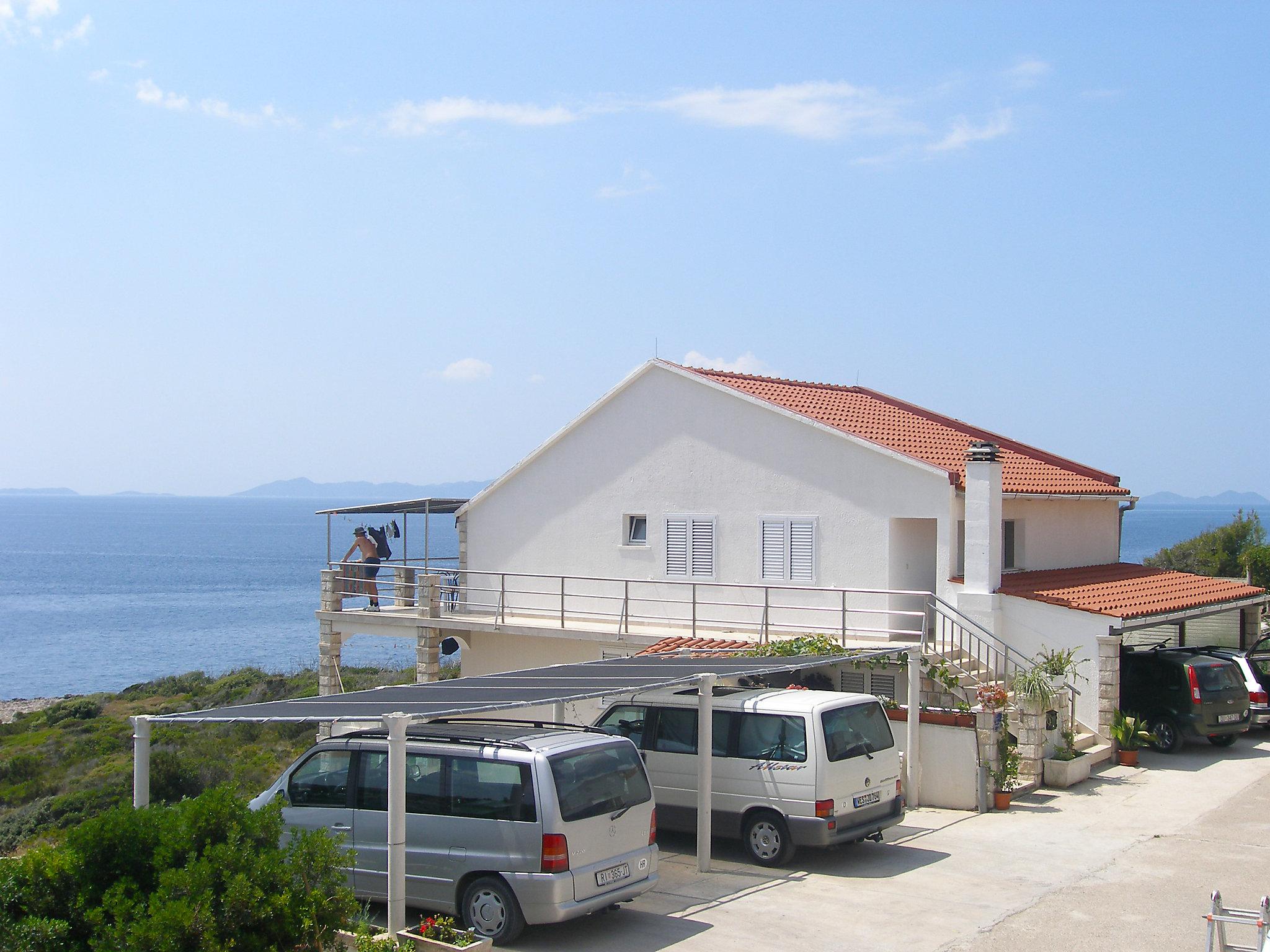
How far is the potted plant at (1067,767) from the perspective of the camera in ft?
54.4

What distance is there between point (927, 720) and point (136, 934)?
34.9 ft

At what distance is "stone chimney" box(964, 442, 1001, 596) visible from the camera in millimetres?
18891

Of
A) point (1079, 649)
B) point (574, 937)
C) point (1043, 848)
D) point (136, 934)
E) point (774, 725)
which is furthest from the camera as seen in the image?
point (1079, 649)

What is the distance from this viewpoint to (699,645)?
1958cm

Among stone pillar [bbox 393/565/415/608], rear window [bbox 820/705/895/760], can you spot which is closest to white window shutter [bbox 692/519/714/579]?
stone pillar [bbox 393/565/415/608]

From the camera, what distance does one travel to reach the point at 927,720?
1545cm

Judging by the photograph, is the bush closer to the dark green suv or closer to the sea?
the dark green suv

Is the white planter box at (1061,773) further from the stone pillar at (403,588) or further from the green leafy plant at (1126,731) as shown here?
the stone pillar at (403,588)

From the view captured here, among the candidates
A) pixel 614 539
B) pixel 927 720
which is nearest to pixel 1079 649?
pixel 927 720

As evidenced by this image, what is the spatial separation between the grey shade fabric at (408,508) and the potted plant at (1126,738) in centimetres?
1410

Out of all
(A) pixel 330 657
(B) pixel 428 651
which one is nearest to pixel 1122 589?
(B) pixel 428 651

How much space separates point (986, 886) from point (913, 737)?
12.0ft

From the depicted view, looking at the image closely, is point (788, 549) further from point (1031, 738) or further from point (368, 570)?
point (368, 570)

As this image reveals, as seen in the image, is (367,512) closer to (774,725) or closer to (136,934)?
(774,725)
